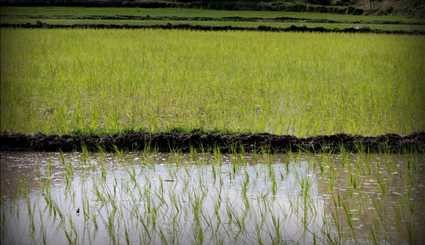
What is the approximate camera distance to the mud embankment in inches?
168

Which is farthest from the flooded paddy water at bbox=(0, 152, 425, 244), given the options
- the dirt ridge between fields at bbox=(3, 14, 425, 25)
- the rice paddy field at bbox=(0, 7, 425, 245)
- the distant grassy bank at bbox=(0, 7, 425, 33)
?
the dirt ridge between fields at bbox=(3, 14, 425, 25)

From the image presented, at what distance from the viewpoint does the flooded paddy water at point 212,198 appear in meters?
2.96

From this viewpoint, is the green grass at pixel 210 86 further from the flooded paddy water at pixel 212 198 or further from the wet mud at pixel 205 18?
the wet mud at pixel 205 18

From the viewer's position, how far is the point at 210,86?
6699mm

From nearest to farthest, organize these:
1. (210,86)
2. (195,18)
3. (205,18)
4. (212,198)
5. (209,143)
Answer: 1. (212,198)
2. (209,143)
3. (210,86)
4. (205,18)
5. (195,18)

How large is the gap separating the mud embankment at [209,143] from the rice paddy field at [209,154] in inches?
2.0

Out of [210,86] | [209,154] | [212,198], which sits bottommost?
[212,198]

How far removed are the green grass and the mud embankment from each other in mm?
296

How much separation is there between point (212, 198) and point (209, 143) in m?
0.95

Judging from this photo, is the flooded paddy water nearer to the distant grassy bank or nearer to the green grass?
the green grass

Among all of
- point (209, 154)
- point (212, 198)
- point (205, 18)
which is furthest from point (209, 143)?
point (205, 18)

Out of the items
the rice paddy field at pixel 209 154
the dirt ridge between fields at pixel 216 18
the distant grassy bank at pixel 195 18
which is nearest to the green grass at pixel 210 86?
the rice paddy field at pixel 209 154

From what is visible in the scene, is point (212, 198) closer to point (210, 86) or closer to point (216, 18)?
point (210, 86)

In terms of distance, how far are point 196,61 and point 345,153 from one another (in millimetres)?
4366
